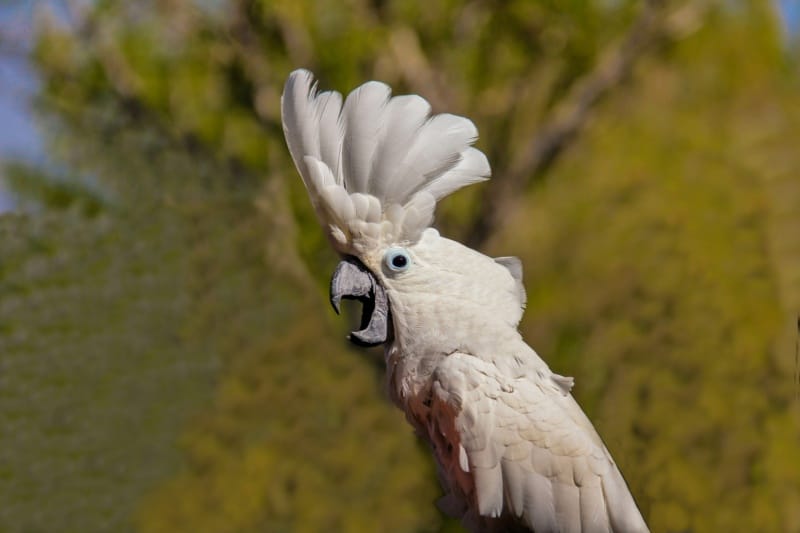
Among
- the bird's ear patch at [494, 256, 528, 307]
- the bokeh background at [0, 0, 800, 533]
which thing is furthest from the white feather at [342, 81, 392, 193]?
the bokeh background at [0, 0, 800, 533]

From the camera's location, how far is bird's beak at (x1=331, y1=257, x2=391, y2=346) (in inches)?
52.1

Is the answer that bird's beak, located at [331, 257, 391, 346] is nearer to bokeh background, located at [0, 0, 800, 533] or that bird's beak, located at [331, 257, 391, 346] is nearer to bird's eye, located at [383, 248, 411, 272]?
bird's eye, located at [383, 248, 411, 272]

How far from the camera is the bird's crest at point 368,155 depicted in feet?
4.27

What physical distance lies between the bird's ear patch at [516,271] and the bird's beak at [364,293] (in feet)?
0.78

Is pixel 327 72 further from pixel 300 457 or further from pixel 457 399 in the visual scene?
pixel 457 399

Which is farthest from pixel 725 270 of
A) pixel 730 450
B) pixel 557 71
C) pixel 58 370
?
pixel 58 370

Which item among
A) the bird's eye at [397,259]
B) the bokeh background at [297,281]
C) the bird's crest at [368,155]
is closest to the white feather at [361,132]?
the bird's crest at [368,155]

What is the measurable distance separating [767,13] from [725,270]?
2450mm

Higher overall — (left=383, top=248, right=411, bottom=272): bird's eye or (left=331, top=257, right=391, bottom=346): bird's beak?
(left=383, top=248, right=411, bottom=272): bird's eye

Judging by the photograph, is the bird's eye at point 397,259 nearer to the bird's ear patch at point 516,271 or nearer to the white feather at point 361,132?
the white feather at point 361,132

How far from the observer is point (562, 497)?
1.31 meters

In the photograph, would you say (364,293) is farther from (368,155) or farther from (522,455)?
(522,455)

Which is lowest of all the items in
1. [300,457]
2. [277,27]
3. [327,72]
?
[300,457]

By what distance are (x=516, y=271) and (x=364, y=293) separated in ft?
1.01
